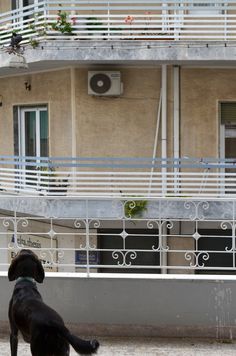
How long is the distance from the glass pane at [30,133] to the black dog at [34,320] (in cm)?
760

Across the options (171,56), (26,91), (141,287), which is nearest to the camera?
(141,287)

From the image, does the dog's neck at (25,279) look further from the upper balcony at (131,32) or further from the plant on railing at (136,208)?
the upper balcony at (131,32)

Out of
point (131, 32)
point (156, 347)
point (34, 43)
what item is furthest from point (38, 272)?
point (131, 32)

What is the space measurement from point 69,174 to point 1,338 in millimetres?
5635

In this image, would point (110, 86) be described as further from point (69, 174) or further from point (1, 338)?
point (1, 338)

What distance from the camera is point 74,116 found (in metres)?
11.8

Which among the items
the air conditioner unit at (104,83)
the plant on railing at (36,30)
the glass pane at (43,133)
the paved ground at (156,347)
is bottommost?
the paved ground at (156,347)

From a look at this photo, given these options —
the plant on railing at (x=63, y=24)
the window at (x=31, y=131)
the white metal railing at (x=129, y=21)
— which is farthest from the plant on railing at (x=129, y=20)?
the window at (x=31, y=131)

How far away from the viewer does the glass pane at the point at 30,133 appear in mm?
12898

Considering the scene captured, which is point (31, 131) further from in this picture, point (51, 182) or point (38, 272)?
point (38, 272)

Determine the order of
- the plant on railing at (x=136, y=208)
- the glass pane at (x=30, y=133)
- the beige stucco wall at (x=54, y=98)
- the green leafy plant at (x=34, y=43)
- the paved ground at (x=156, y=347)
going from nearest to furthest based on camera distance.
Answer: the paved ground at (x=156, y=347) → the plant on railing at (x=136, y=208) → the green leafy plant at (x=34, y=43) → the beige stucco wall at (x=54, y=98) → the glass pane at (x=30, y=133)

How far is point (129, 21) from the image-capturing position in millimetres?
11320

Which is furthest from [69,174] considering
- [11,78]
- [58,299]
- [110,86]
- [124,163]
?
[58,299]

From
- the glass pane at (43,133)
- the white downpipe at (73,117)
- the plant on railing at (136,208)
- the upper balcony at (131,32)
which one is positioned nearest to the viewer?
the plant on railing at (136,208)
